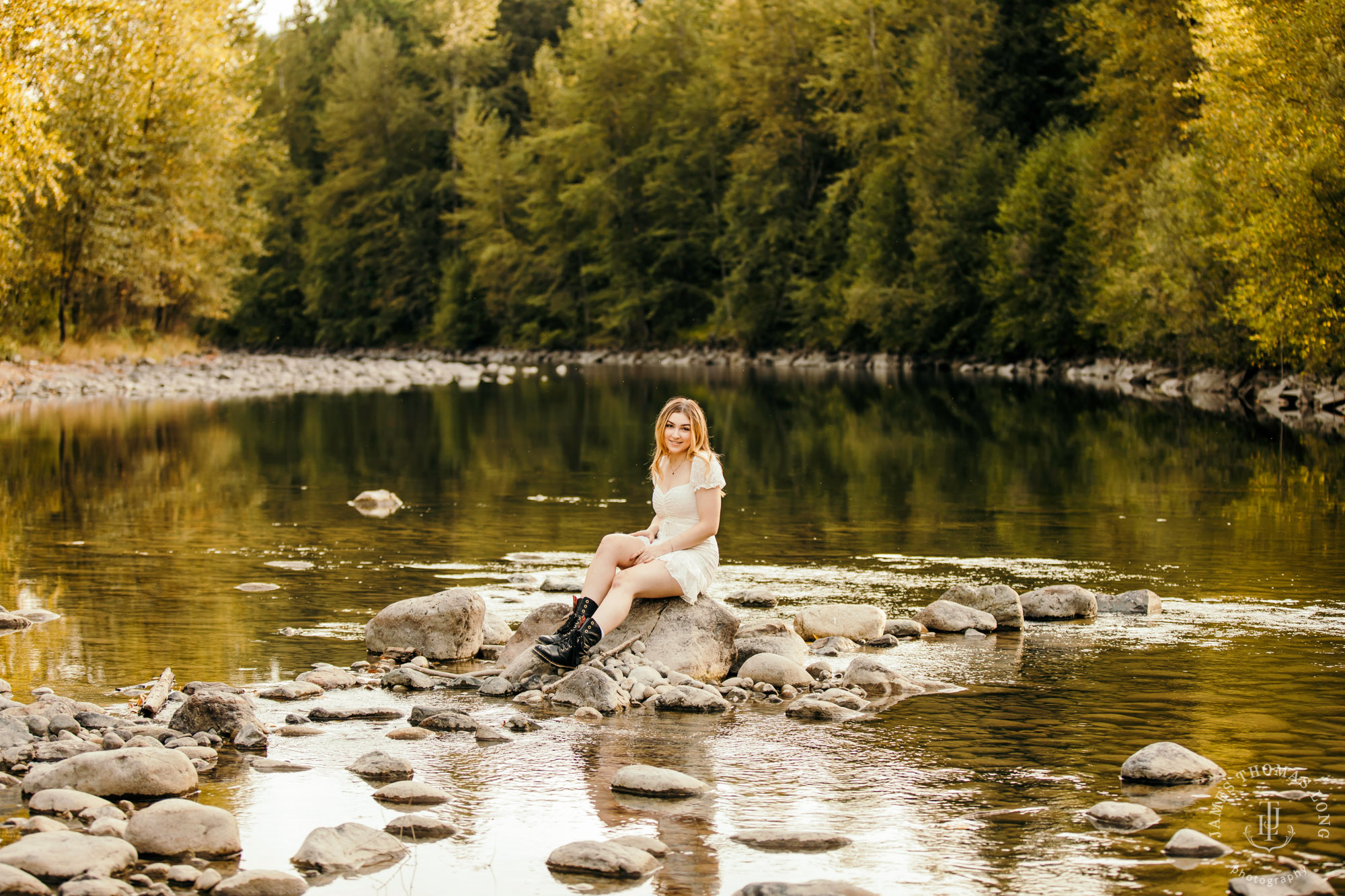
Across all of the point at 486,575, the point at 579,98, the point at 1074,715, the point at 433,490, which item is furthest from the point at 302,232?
the point at 1074,715

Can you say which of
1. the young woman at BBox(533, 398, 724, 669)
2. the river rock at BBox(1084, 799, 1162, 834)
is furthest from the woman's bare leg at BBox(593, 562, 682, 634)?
the river rock at BBox(1084, 799, 1162, 834)

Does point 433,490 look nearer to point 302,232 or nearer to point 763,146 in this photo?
point 763,146

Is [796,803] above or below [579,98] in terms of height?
below

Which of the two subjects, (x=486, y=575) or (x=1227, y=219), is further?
(x=1227, y=219)

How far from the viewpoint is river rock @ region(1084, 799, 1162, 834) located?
21.7 ft

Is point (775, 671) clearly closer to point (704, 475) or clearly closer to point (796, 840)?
point (704, 475)

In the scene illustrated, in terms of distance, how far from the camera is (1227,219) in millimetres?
34781

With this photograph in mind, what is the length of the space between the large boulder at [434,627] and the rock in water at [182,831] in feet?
14.0

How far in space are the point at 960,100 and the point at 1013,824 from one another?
2257 inches

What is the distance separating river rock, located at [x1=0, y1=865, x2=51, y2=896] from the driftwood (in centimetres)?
296

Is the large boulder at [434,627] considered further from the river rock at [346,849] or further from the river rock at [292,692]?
the river rock at [346,849]

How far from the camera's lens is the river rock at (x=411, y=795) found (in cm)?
707

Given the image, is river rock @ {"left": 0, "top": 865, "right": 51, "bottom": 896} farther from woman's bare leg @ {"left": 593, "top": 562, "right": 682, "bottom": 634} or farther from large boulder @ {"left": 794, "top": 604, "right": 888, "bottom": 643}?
large boulder @ {"left": 794, "top": 604, "right": 888, "bottom": 643}

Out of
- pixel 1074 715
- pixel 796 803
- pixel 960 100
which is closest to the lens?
pixel 796 803
